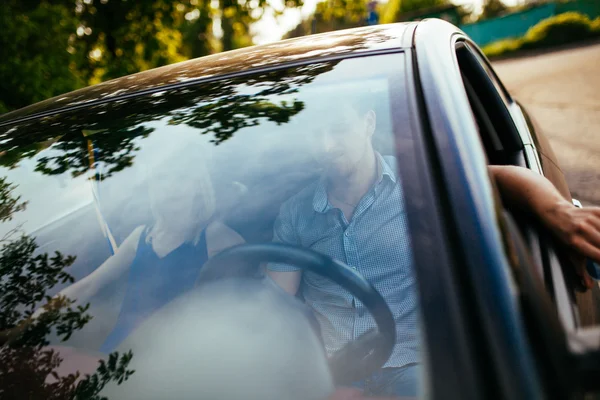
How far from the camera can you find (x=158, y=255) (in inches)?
52.4

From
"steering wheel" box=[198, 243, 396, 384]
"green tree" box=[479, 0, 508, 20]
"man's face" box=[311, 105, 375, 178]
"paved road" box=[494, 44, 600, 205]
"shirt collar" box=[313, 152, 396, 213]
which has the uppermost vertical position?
"man's face" box=[311, 105, 375, 178]

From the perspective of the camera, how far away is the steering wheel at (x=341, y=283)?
1042mm

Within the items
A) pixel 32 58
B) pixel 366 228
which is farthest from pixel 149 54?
pixel 366 228

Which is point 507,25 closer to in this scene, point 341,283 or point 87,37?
point 87,37

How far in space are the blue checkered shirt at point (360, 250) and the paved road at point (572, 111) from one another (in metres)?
3.90

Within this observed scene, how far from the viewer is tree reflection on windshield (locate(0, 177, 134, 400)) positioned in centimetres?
109

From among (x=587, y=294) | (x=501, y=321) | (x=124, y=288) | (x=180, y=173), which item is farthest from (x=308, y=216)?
(x=587, y=294)

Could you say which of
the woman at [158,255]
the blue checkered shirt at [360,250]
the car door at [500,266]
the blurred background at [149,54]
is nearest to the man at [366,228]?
the blue checkered shirt at [360,250]

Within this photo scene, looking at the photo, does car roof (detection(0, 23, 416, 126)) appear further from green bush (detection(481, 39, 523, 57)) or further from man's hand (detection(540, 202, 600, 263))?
green bush (detection(481, 39, 523, 57))

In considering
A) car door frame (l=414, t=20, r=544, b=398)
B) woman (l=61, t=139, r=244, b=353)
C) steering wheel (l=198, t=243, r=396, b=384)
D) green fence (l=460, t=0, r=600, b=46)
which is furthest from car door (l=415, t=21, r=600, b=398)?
green fence (l=460, t=0, r=600, b=46)

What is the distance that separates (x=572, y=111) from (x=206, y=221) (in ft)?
27.7

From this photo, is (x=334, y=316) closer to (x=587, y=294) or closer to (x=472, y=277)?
(x=472, y=277)

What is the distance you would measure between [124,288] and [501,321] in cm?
92

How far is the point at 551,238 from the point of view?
4.44ft
